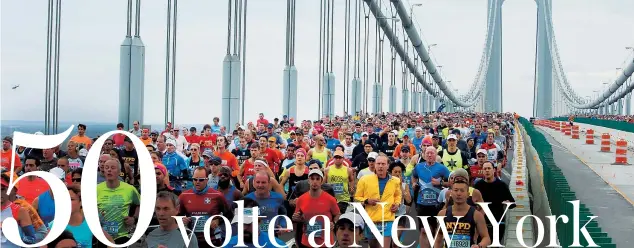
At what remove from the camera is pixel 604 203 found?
57.3 ft

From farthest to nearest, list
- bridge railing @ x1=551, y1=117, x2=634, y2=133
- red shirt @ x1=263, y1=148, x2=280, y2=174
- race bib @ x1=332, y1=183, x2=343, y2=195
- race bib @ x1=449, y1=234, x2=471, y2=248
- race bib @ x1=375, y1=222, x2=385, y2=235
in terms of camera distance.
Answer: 1. bridge railing @ x1=551, y1=117, x2=634, y2=133
2. red shirt @ x1=263, y1=148, x2=280, y2=174
3. race bib @ x1=332, y1=183, x2=343, y2=195
4. race bib @ x1=375, y1=222, x2=385, y2=235
5. race bib @ x1=449, y1=234, x2=471, y2=248

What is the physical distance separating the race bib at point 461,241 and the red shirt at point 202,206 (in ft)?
7.39

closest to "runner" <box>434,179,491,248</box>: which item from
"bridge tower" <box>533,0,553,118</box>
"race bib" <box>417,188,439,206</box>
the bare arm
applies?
the bare arm

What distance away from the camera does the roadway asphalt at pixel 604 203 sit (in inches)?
519

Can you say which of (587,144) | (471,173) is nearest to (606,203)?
(471,173)

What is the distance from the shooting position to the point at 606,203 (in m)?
17.5

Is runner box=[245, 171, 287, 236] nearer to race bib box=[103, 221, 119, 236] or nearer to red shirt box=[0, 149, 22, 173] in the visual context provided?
race bib box=[103, 221, 119, 236]

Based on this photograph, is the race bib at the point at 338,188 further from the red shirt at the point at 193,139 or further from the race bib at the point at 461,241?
the red shirt at the point at 193,139

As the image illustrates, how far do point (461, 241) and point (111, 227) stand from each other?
309 cm

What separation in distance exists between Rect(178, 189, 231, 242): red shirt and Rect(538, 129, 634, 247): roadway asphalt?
224 inches

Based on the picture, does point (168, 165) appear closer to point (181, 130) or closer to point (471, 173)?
point (471, 173)

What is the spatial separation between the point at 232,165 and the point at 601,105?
18391 cm

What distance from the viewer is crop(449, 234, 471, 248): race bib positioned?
7375 mm

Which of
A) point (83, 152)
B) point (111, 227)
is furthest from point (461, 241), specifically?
point (83, 152)
